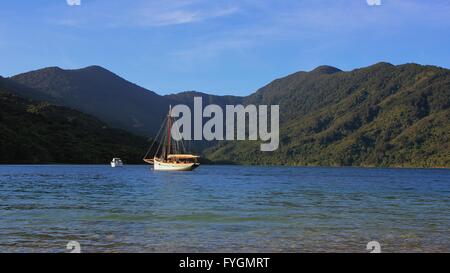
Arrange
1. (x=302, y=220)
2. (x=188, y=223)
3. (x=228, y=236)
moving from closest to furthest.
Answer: (x=228, y=236) → (x=188, y=223) → (x=302, y=220)

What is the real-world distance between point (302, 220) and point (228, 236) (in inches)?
426

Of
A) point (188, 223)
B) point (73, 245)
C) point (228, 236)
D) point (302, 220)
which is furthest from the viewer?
point (302, 220)
